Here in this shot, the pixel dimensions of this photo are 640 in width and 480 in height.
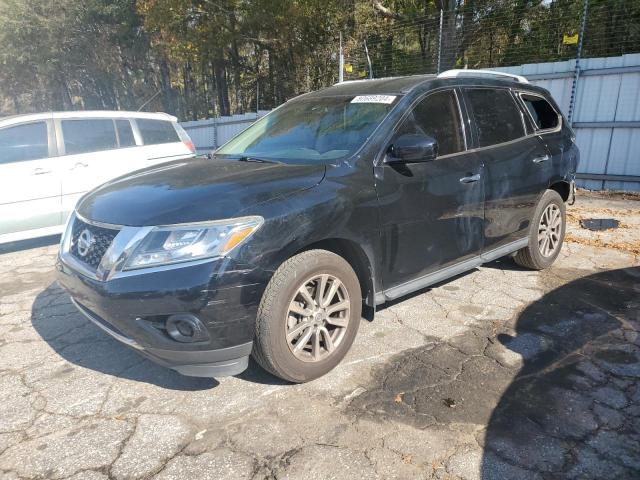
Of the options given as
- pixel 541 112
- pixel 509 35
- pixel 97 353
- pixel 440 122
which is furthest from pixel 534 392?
pixel 509 35

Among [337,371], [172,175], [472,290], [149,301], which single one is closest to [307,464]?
[337,371]

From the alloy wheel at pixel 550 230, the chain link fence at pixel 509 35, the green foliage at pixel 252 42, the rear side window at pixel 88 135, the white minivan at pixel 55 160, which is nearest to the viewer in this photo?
the alloy wheel at pixel 550 230

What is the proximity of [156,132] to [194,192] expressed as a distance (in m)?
4.61

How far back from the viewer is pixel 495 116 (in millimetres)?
3900

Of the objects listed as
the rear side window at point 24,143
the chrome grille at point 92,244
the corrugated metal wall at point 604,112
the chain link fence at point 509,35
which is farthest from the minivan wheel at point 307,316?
the chain link fence at point 509,35

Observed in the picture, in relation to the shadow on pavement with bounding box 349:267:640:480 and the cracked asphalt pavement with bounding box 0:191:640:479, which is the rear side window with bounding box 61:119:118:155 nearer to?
the cracked asphalt pavement with bounding box 0:191:640:479

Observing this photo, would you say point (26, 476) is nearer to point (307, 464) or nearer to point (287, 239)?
point (307, 464)

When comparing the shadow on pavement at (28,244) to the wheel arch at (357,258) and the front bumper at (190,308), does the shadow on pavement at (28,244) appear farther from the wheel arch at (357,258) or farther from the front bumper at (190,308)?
the wheel arch at (357,258)

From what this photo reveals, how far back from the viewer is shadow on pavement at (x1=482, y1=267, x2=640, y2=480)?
6.93 feet

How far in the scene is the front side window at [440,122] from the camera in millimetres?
3250

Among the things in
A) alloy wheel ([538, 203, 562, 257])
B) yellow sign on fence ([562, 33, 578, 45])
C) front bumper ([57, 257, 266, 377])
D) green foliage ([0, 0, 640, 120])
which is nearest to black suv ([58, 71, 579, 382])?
front bumper ([57, 257, 266, 377])

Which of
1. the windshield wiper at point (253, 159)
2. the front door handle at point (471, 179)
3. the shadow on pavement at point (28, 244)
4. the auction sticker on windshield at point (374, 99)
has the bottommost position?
the shadow on pavement at point (28, 244)

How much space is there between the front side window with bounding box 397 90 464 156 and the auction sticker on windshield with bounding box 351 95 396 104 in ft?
0.60

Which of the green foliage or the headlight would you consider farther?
the green foliage
